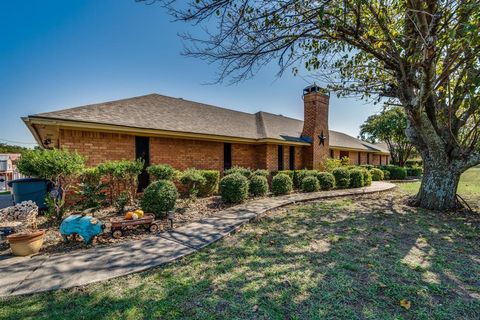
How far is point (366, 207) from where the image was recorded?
8227 mm

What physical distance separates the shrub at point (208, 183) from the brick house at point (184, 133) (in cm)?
175

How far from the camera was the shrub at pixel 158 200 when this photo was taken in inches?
237

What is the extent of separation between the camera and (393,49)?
21.4 ft

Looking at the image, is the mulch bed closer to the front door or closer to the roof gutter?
the front door

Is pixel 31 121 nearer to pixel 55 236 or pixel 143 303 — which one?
pixel 55 236

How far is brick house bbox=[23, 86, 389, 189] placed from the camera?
7.86 meters

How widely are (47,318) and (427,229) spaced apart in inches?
302

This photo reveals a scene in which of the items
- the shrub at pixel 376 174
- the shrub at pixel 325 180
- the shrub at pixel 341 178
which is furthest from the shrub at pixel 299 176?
the shrub at pixel 376 174

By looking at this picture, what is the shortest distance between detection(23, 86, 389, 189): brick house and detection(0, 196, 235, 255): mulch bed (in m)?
2.71

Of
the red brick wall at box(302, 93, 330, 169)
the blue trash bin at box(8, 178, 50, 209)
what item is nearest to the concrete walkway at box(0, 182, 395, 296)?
the blue trash bin at box(8, 178, 50, 209)

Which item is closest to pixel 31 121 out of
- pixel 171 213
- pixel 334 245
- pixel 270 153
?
pixel 171 213

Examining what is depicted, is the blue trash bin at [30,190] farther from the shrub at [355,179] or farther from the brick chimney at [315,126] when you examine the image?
the brick chimney at [315,126]

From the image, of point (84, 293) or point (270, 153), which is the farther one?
point (270, 153)

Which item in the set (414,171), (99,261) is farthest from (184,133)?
(414,171)
